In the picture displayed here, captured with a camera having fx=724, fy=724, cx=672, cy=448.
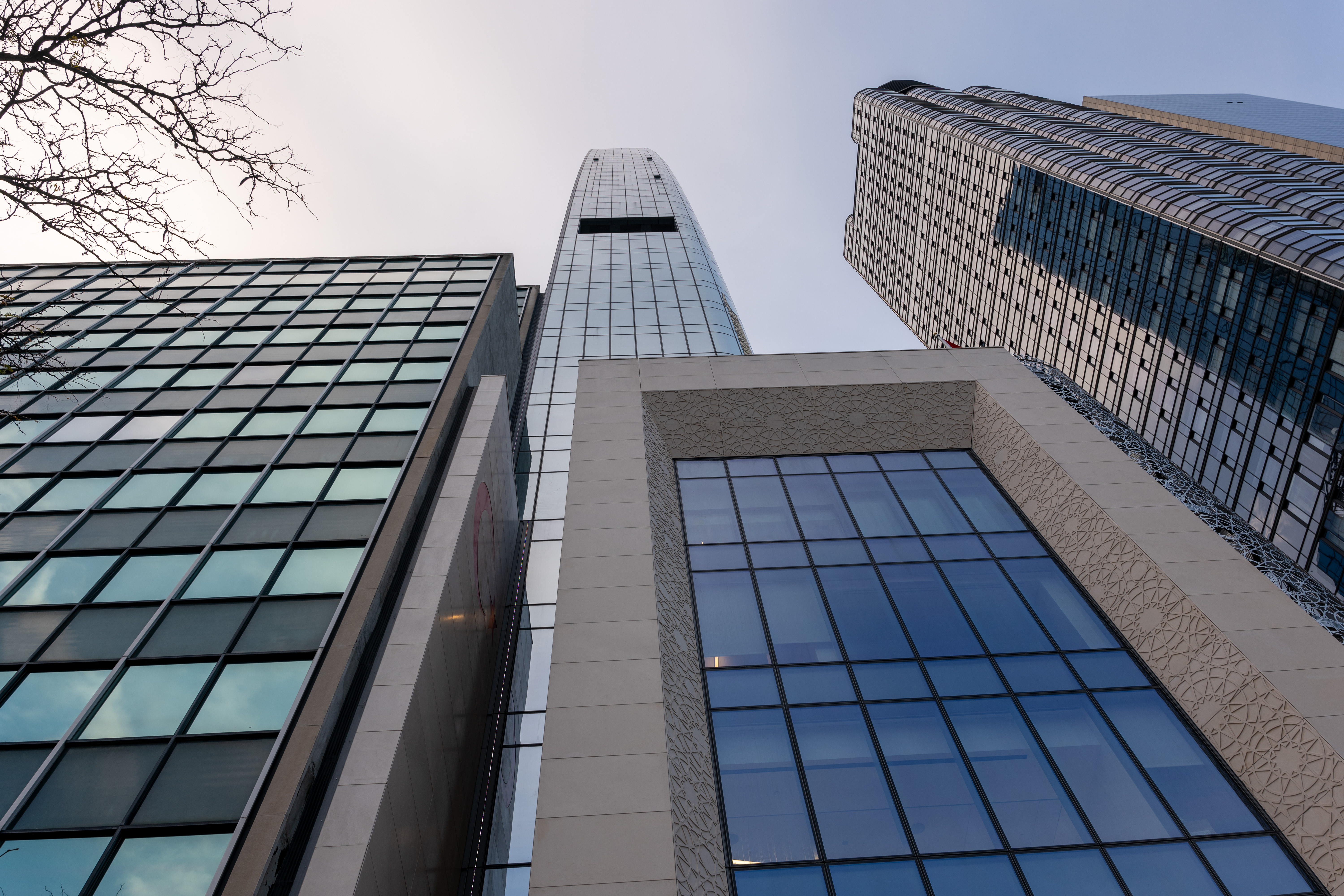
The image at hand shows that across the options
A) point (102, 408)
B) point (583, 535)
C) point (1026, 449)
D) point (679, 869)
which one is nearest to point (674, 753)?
point (679, 869)

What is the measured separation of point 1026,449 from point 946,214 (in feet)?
287

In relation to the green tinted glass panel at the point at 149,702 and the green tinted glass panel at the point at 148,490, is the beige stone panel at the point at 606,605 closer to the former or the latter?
the green tinted glass panel at the point at 149,702

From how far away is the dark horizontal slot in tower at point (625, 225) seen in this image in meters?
70.0

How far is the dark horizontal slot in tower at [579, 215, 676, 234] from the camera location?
70000mm

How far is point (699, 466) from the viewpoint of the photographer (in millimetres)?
20453

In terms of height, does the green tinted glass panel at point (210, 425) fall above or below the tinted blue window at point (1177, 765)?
above

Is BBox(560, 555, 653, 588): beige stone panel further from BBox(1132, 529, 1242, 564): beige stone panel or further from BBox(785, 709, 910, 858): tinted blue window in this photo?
BBox(1132, 529, 1242, 564): beige stone panel

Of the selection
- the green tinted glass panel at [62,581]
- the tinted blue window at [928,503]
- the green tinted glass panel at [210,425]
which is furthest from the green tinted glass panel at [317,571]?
the tinted blue window at [928,503]

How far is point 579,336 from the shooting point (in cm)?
4538

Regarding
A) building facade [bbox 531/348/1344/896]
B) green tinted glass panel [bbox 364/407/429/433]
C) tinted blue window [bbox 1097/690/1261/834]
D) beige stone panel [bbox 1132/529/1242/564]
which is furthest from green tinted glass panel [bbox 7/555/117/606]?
beige stone panel [bbox 1132/529/1242/564]

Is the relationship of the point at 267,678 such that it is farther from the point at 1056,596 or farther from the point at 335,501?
the point at 1056,596

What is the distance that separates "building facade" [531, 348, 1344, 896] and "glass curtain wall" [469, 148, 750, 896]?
4001 millimetres

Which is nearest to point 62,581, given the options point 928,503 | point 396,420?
point 396,420

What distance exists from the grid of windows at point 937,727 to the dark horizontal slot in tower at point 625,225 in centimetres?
5650
